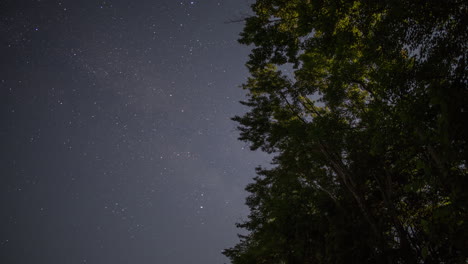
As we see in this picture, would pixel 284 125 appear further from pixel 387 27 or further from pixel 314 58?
pixel 387 27

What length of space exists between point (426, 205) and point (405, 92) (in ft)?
33.6

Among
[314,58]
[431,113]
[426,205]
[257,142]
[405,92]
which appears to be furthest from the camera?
[257,142]

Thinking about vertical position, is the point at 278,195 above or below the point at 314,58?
below

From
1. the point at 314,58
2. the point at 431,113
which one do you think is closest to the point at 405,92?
the point at 431,113

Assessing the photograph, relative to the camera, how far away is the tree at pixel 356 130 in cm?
441

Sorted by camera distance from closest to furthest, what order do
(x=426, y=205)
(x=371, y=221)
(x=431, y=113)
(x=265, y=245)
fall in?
(x=431, y=113) < (x=371, y=221) < (x=426, y=205) < (x=265, y=245)

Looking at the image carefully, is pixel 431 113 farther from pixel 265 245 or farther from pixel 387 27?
pixel 265 245

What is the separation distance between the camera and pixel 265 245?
12562 millimetres

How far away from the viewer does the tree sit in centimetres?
441

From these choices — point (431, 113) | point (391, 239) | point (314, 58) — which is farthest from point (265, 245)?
point (431, 113)

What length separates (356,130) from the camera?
10820mm

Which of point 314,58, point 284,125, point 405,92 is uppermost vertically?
point 314,58

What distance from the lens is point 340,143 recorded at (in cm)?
1097

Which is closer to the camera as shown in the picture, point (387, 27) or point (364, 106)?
point (387, 27)
